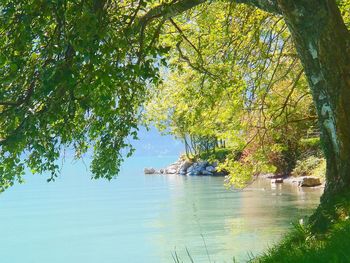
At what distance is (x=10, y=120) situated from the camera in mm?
6301

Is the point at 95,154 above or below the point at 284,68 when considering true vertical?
below

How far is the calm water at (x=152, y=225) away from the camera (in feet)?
60.3

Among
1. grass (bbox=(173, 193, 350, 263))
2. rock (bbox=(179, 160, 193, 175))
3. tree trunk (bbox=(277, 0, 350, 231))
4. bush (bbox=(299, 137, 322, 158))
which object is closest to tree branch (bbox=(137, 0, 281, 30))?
tree trunk (bbox=(277, 0, 350, 231))

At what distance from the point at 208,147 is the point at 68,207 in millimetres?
32888

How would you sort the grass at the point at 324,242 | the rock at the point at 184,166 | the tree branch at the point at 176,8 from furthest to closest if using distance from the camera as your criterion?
the rock at the point at 184,166, the tree branch at the point at 176,8, the grass at the point at 324,242

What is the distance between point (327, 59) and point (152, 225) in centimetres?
1843

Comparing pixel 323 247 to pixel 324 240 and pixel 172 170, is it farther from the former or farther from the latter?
pixel 172 170

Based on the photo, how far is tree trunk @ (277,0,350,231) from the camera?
6.20m

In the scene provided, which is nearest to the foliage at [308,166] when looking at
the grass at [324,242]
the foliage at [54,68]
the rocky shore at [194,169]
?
the rocky shore at [194,169]

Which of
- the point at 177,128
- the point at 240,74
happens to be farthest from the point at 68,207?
the point at 240,74

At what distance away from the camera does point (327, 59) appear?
6.23m

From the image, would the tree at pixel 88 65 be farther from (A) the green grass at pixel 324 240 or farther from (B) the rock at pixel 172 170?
(B) the rock at pixel 172 170

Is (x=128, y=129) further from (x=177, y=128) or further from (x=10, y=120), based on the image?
(x=177, y=128)

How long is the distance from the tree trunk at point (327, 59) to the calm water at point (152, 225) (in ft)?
32.1
